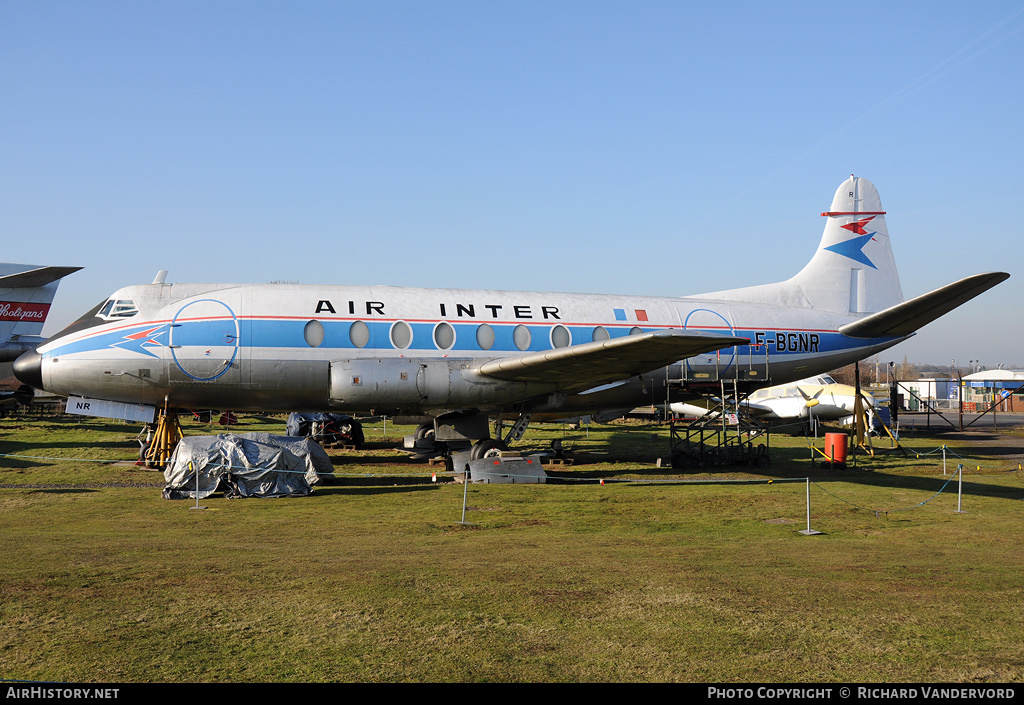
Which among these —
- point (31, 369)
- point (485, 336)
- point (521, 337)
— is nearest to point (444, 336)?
point (485, 336)

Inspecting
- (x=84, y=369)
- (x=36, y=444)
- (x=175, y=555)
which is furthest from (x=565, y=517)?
(x=36, y=444)

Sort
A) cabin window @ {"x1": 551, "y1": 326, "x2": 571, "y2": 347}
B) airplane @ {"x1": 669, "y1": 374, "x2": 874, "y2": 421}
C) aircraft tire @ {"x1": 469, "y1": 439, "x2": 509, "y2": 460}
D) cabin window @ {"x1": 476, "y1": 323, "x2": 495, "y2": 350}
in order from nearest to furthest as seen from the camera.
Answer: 1. aircraft tire @ {"x1": 469, "y1": 439, "x2": 509, "y2": 460}
2. cabin window @ {"x1": 476, "y1": 323, "x2": 495, "y2": 350}
3. cabin window @ {"x1": 551, "y1": 326, "x2": 571, "y2": 347}
4. airplane @ {"x1": 669, "y1": 374, "x2": 874, "y2": 421}

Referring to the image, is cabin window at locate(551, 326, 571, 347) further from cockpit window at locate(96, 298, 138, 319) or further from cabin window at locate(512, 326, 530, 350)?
cockpit window at locate(96, 298, 138, 319)

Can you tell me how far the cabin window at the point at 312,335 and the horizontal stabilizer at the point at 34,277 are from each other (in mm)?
17607

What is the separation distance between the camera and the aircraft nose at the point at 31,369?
695 inches

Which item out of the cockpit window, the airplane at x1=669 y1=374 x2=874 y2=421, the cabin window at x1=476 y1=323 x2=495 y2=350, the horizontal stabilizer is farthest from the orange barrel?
the horizontal stabilizer

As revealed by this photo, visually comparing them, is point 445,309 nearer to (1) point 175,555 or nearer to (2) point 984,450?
(1) point 175,555

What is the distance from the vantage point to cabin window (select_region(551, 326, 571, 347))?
19.9 meters

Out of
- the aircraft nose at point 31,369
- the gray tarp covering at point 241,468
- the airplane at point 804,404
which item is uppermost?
the aircraft nose at point 31,369

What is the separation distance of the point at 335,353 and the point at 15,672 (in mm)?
13321

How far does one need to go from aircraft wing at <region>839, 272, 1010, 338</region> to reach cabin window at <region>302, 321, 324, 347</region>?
1513 centimetres

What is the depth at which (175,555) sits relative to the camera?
9.04 metres

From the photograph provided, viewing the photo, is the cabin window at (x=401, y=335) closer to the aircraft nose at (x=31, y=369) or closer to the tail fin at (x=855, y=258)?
the aircraft nose at (x=31, y=369)

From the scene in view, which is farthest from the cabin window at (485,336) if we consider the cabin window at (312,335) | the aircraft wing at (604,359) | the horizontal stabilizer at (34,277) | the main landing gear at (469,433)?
the horizontal stabilizer at (34,277)
